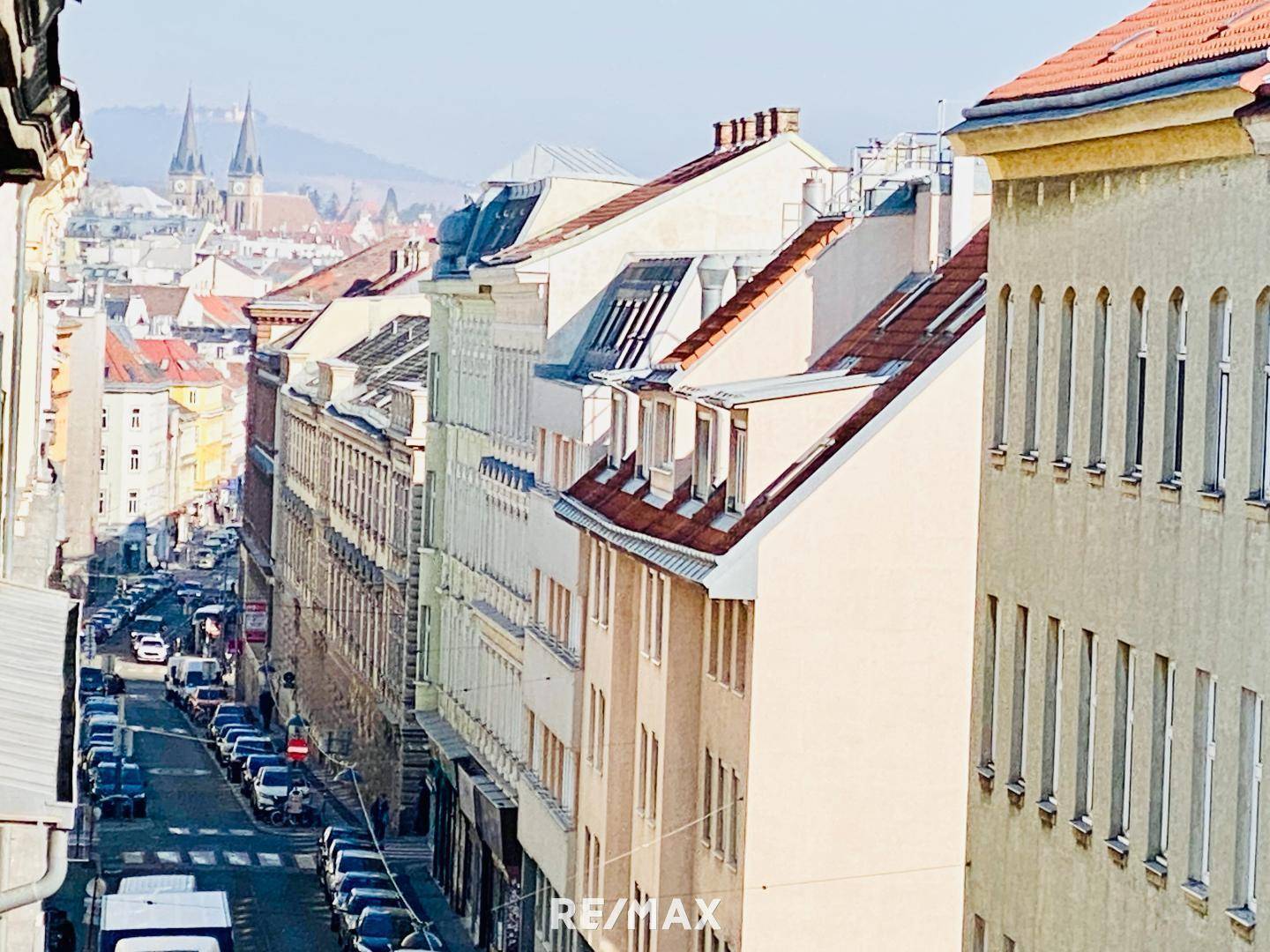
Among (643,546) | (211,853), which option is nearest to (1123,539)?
(643,546)

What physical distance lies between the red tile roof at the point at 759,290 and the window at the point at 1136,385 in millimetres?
17674

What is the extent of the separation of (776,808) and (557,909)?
36.4ft

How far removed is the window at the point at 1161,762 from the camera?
1914 cm

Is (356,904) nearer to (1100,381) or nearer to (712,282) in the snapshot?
(712,282)

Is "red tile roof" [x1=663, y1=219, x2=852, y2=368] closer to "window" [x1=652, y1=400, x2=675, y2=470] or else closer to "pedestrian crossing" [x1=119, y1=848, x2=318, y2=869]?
"window" [x1=652, y1=400, x2=675, y2=470]

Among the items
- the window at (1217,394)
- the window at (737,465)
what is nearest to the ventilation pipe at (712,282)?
the window at (737,465)

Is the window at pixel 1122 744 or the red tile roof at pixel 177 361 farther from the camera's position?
the red tile roof at pixel 177 361

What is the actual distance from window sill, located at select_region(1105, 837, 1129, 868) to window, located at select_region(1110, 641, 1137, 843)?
0.02m

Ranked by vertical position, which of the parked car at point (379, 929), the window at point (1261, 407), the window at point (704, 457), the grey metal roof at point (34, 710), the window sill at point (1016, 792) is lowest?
the parked car at point (379, 929)

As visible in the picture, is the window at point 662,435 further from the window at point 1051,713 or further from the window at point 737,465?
the window at point 1051,713

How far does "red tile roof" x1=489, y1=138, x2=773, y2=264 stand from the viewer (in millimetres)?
52875

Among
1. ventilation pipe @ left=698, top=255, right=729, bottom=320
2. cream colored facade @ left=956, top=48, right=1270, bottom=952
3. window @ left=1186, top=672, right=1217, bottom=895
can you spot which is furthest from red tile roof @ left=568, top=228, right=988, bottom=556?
window @ left=1186, top=672, right=1217, bottom=895

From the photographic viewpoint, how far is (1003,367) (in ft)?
76.9

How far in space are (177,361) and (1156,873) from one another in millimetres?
162559
